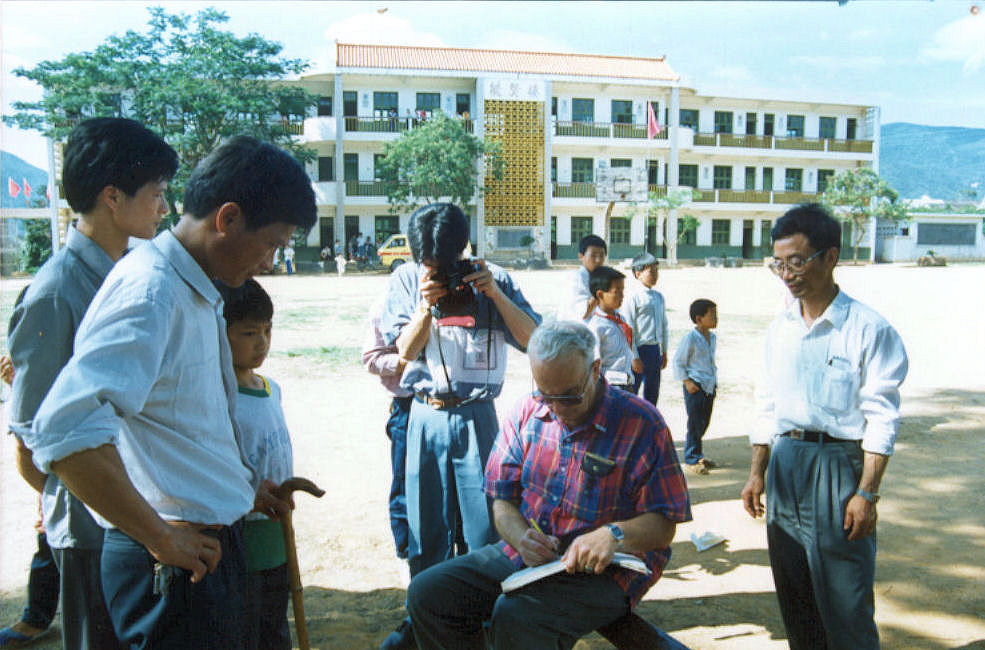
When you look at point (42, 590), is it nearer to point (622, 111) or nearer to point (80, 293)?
point (80, 293)

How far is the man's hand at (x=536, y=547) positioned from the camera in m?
2.42

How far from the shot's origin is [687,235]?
4006 centimetres

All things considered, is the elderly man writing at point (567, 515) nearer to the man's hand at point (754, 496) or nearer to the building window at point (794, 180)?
the man's hand at point (754, 496)

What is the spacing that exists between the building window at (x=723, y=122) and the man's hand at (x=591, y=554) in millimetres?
41276

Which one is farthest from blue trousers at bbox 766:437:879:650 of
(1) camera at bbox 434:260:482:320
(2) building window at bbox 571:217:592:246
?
(2) building window at bbox 571:217:592:246

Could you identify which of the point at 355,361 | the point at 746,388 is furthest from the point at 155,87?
the point at 746,388

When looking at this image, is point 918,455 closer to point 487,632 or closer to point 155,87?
point 487,632

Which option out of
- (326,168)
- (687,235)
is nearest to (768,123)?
(687,235)

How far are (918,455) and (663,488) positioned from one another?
15.7ft

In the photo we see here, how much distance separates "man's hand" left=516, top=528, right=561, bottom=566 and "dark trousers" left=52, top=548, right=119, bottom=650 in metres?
1.21

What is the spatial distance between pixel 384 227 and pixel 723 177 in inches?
743

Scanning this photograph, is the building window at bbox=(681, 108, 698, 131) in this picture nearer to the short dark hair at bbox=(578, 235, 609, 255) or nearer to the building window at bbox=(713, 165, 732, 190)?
the building window at bbox=(713, 165, 732, 190)

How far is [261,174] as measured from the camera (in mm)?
1632

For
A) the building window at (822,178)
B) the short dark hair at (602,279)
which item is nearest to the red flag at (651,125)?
the building window at (822,178)
